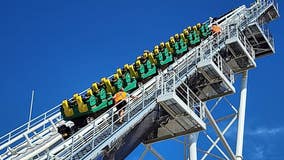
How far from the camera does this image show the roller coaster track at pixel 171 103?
14180 mm

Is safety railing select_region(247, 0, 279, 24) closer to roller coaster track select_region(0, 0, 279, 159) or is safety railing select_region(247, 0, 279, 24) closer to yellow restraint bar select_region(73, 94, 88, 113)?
roller coaster track select_region(0, 0, 279, 159)

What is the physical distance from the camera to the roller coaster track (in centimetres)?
1418

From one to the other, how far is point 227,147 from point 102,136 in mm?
8996

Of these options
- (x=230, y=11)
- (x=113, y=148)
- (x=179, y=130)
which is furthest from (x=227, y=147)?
(x=230, y=11)

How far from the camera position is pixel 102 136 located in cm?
1416

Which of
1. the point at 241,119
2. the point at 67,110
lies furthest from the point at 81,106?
the point at 241,119

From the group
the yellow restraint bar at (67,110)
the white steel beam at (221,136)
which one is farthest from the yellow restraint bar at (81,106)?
the white steel beam at (221,136)

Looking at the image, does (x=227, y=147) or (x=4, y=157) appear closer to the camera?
(x=4, y=157)

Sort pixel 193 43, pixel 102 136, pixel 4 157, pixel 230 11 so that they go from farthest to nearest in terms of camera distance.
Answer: pixel 230 11 → pixel 193 43 → pixel 4 157 → pixel 102 136

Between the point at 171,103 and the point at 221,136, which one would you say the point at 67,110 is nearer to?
the point at 171,103

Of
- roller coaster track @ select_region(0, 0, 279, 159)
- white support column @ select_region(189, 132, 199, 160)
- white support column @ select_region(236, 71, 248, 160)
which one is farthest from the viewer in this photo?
white support column @ select_region(236, 71, 248, 160)

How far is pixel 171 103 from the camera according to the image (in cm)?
1669

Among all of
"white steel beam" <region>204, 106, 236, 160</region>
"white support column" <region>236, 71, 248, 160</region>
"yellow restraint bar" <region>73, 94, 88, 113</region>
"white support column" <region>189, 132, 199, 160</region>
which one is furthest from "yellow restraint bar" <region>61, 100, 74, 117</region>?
"white support column" <region>236, 71, 248, 160</region>

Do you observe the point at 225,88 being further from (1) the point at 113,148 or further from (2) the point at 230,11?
(2) the point at 230,11
